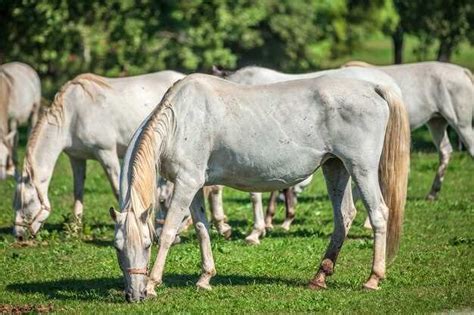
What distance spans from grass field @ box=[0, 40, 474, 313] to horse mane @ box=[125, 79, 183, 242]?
2.69ft

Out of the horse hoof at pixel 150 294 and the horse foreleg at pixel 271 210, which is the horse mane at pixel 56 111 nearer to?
the horse foreleg at pixel 271 210

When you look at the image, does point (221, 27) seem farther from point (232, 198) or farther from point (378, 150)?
point (378, 150)

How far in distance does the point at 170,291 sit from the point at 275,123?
74.1 inches

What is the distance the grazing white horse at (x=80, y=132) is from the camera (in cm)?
1284

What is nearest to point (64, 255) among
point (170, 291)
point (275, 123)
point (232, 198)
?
point (170, 291)

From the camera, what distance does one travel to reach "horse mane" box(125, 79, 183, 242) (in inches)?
356

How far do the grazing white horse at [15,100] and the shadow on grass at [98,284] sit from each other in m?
7.37

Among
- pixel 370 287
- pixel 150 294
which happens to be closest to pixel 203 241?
pixel 150 294

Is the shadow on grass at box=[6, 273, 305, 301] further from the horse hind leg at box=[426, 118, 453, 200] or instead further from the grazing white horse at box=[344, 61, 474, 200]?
the horse hind leg at box=[426, 118, 453, 200]

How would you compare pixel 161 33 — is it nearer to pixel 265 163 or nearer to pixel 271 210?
pixel 271 210

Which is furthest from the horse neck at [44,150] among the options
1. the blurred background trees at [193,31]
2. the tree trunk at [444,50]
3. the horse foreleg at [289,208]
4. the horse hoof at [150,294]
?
the tree trunk at [444,50]

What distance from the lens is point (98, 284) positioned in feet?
33.8

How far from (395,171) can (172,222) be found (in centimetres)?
222

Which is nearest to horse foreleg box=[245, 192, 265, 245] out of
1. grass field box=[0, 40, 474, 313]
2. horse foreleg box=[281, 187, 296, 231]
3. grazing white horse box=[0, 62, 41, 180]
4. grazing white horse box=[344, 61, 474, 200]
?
grass field box=[0, 40, 474, 313]
